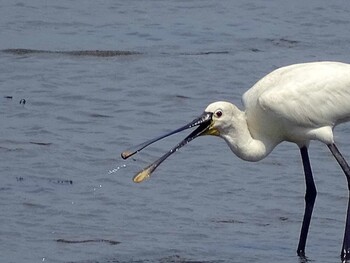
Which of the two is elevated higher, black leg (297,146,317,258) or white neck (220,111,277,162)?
white neck (220,111,277,162)

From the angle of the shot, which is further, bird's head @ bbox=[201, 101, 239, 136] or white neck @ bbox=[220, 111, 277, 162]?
white neck @ bbox=[220, 111, 277, 162]

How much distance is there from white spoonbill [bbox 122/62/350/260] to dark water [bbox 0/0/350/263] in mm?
508

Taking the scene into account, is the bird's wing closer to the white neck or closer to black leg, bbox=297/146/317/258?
the white neck

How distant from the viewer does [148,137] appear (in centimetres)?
1263

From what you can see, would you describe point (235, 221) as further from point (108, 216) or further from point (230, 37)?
point (230, 37)

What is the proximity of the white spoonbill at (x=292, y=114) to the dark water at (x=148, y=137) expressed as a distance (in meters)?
0.51

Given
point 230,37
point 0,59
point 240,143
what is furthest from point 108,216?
point 230,37

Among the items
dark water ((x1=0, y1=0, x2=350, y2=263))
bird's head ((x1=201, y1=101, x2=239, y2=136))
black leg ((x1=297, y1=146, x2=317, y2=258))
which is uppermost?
bird's head ((x1=201, y1=101, x2=239, y2=136))

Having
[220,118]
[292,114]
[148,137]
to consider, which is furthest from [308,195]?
[148,137]

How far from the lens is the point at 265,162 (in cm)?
1216

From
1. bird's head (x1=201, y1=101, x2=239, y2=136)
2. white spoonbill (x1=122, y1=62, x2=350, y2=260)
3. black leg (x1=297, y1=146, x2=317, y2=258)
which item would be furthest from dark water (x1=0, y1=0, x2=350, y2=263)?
bird's head (x1=201, y1=101, x2=239, y2=136)

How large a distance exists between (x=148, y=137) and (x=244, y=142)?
2.39 m

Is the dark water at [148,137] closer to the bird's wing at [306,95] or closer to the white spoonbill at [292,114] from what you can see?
the white spoonbill at [292,114]

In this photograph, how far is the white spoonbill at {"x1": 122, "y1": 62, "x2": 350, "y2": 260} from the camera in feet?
33.7
